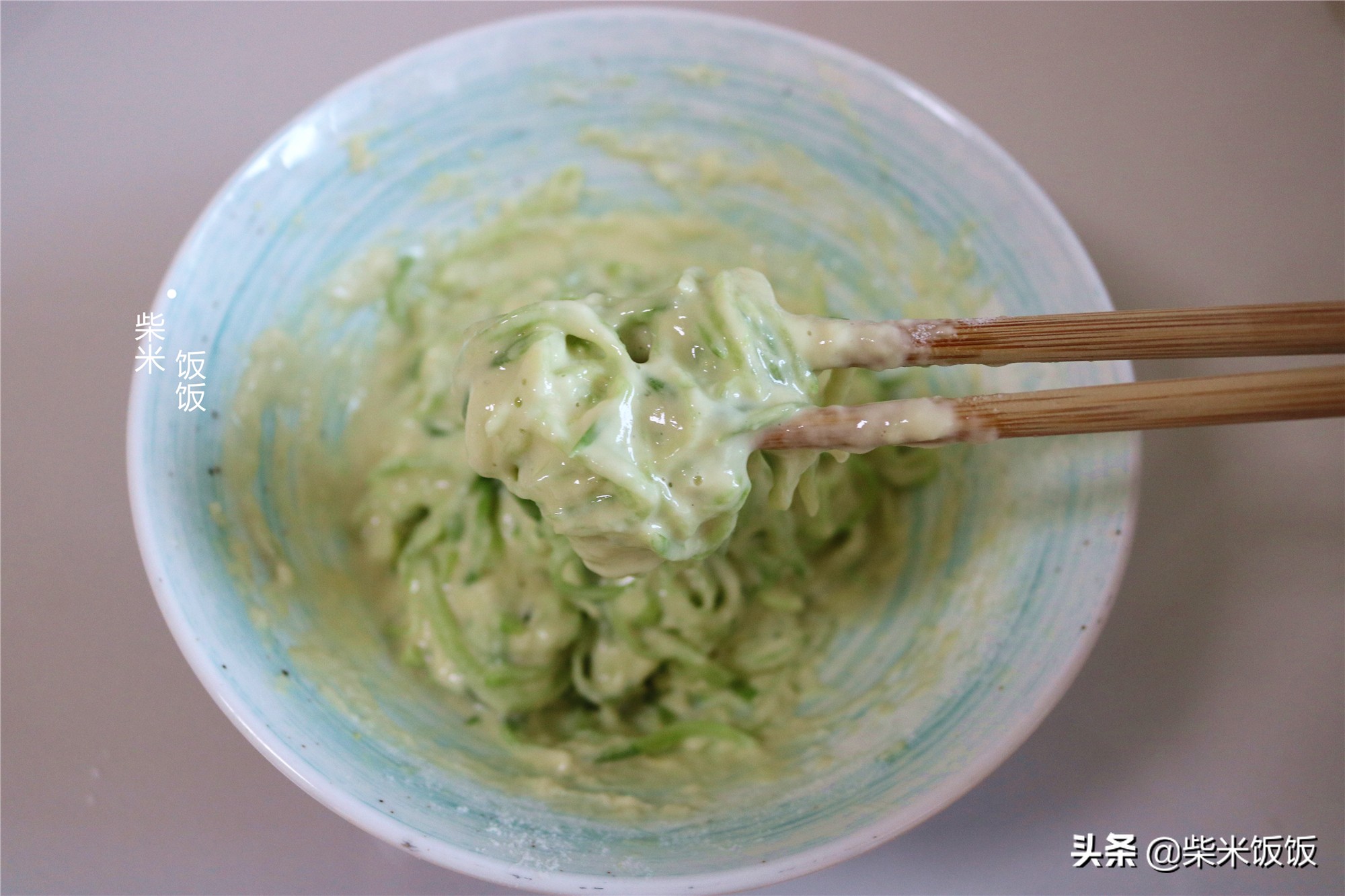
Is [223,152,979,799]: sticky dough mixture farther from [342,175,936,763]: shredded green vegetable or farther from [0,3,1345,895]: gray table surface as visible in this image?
[0,3,1345,895]: gray table surface

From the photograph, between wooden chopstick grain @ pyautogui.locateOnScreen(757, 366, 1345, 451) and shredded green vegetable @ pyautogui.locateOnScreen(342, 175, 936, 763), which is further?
shredded green vegetable @ pyautogui.locateOnScreen(342, 175, 936, 763)

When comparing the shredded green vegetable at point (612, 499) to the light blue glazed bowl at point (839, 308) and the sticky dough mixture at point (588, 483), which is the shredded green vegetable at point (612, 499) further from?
the light blue glazed bowl at point (839, 308)

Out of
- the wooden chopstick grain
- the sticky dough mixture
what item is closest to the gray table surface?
the sticky dough mixture

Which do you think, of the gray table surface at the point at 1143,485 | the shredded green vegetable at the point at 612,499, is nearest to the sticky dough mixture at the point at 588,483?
the shredded green vegetable at the point at 612,499

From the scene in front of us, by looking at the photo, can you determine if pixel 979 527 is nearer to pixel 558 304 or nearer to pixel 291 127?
pixel 558 304

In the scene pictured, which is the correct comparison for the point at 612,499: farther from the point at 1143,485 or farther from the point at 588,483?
the point at 1143,485

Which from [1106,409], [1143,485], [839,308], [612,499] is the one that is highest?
[839,308]

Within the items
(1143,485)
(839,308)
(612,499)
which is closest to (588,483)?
(612,499)

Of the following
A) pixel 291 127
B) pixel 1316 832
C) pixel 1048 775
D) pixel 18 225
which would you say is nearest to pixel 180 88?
pixel 18 225
